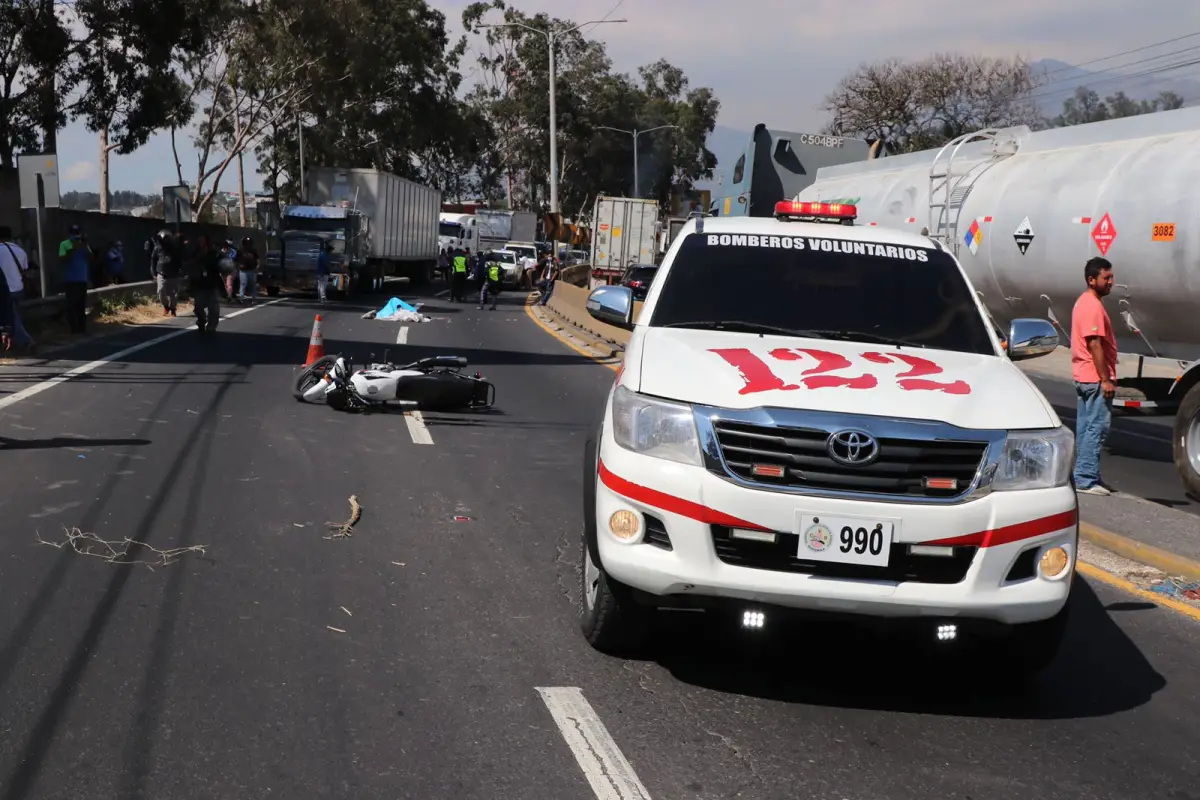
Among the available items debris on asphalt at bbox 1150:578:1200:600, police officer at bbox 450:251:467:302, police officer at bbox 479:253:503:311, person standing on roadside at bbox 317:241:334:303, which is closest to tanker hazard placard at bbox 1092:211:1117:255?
debris on asphalt at bbox 1150:578:1200:600

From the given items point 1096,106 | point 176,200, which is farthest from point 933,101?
point 176,200

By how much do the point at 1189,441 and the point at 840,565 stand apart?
705 cm

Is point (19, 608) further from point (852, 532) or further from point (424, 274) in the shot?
point (424, 274)

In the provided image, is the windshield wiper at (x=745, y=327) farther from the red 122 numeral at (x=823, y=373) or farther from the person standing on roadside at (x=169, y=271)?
the person standing on roadside at (x=169, y=271)

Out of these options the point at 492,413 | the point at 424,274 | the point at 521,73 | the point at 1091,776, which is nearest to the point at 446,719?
the point at 1091,776

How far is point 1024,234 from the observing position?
1351 cm

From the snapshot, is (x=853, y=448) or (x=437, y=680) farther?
(x=437, y=680)

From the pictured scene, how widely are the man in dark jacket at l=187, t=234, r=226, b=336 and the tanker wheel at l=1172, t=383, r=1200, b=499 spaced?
15.5 metres

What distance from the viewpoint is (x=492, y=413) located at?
1404 cm

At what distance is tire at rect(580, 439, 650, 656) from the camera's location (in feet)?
17.8

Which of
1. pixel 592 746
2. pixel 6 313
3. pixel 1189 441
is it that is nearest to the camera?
pixel 592 746

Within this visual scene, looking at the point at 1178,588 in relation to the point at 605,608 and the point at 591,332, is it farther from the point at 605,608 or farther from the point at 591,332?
the point at 591,332

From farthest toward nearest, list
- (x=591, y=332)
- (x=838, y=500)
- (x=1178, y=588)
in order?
(x=591, y=332), (x=1178, y=588), (x=838, y=500)

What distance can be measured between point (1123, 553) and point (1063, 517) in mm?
3512
